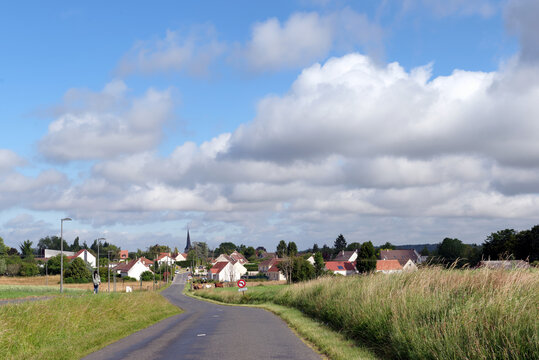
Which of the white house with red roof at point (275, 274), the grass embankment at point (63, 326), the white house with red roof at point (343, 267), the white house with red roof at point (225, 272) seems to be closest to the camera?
the grass embankment at point (63, 326)

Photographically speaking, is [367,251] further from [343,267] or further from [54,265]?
[54,265]

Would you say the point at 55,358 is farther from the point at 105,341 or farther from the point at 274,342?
the point at 274,342

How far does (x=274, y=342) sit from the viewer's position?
16.3 metres

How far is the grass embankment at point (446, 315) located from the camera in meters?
9.41

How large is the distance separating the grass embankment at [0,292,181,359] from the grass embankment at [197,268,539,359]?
9061 millimetres

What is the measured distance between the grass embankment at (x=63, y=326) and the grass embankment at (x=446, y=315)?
906cm

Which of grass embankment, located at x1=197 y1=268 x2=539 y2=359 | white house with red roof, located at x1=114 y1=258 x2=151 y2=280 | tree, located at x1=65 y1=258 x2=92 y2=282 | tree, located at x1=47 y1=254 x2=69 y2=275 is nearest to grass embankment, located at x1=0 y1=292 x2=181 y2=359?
grass embankment, located at x1=197 y1=268 x2=539 y2=359

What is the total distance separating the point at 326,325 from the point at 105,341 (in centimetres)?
943

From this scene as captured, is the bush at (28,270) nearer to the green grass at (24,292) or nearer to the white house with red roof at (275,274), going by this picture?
the white house with red roof at (275,274)

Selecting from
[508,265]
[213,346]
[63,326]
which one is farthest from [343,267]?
[213,346]

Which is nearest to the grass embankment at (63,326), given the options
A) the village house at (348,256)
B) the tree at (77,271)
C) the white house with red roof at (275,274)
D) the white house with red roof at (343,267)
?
the tree at (77,271)

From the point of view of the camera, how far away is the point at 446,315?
11.9 m

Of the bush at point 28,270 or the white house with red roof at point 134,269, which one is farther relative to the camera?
the white house with red roof at point 134,269

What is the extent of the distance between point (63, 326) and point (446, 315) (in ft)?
50.2
